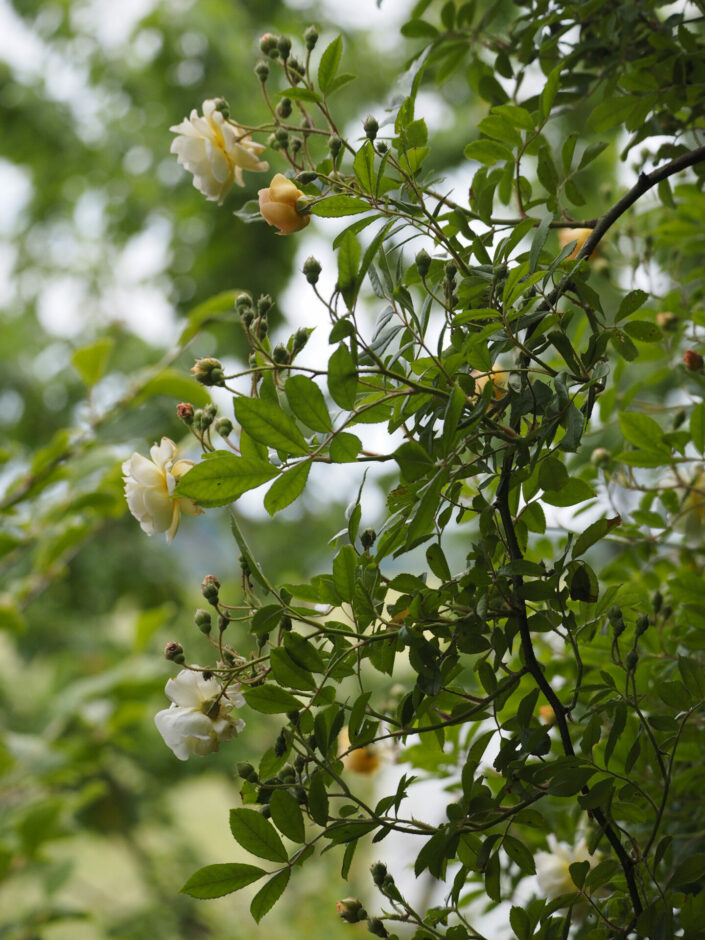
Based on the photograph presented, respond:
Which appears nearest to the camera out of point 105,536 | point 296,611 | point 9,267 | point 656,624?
point 296,611

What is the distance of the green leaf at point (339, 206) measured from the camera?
38cm

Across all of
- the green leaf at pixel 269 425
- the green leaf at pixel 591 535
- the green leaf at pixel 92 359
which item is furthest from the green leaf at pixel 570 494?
the green leaf at pixel 92 359

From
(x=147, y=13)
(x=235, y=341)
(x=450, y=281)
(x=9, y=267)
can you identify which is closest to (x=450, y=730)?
(x=450, y=281)

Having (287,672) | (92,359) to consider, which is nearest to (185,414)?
(287,672)

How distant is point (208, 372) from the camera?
1.16 feet

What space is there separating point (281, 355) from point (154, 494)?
0.26 ft

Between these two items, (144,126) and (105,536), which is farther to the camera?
(144,126)

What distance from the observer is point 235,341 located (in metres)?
3.33

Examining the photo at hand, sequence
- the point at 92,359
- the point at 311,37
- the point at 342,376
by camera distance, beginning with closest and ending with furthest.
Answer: the point at 342,376 < the point at 311,37 < the point at 92,359

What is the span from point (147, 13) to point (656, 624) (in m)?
3.34

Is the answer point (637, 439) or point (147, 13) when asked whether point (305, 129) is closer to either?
point (637, 439)

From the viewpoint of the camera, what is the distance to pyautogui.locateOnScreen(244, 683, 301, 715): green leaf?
36 centimetres

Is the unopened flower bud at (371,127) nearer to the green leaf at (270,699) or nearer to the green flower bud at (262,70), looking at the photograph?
the green flower bud at (262,70)

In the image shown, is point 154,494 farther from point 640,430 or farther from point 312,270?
point 640,430
